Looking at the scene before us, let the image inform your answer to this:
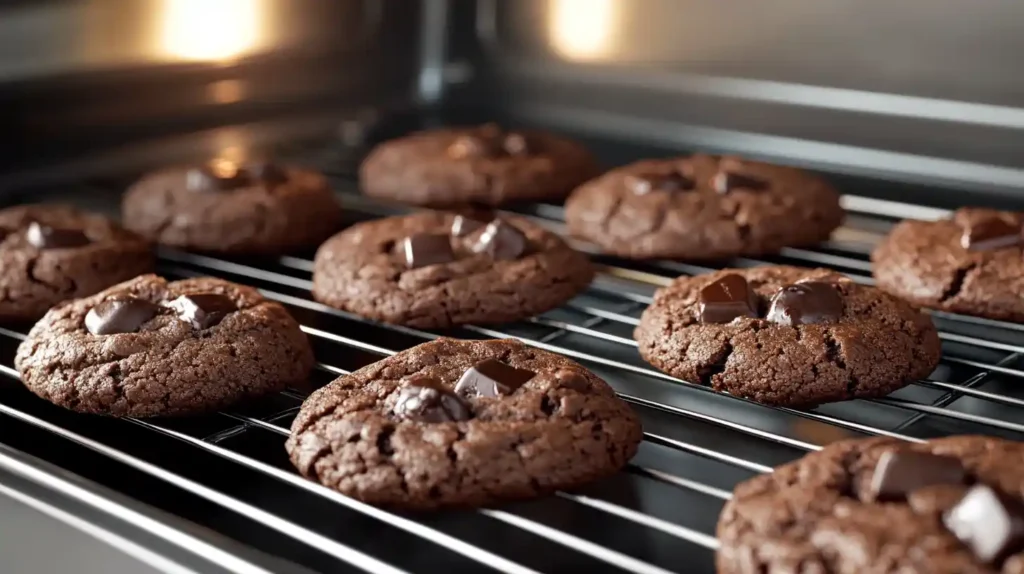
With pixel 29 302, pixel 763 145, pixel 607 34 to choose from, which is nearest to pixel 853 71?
pixel 763 145

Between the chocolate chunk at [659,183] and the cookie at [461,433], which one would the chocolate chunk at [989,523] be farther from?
the chocolate chunk at [659,183]

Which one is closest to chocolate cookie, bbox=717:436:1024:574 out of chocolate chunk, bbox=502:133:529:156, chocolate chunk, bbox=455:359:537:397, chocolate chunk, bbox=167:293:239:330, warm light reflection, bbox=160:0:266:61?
chocolate chunk, bbox=455:359:537:397

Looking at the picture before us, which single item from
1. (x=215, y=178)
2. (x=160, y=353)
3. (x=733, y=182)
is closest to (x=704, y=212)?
(x=733, y=182)

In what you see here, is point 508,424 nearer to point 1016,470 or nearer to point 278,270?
point 1016,470

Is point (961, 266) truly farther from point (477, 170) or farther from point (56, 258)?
point (56, 258)

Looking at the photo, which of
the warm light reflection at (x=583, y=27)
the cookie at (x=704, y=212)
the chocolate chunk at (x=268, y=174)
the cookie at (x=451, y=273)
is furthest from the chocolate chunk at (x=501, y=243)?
the warm light reflection at (x=583, y=27)

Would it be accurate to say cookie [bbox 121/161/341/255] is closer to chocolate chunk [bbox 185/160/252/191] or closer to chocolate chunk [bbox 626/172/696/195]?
chocolate chunk [bbox 185/160/252/191]

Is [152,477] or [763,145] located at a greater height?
[763,145]
